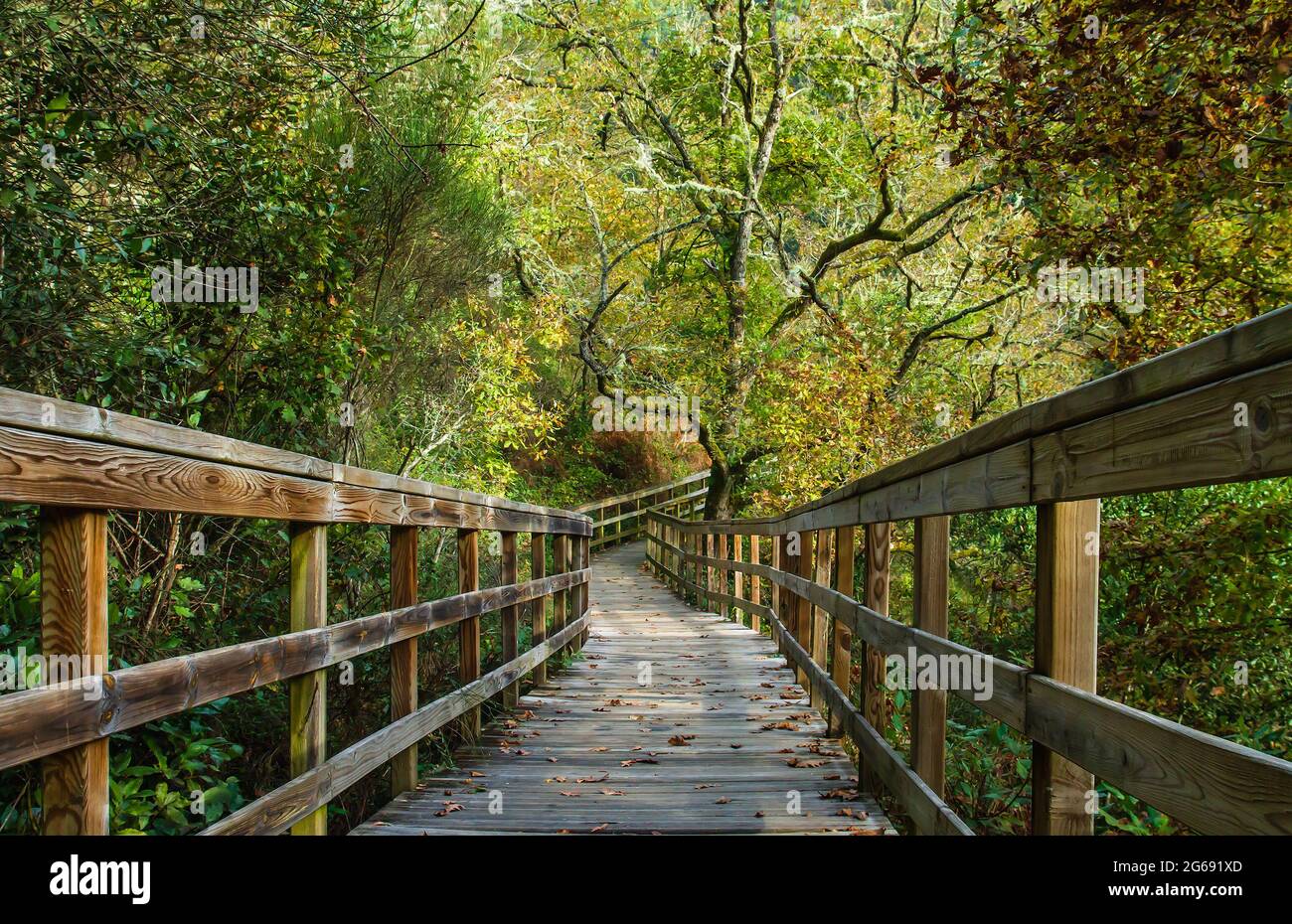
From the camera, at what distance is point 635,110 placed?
18.0 m

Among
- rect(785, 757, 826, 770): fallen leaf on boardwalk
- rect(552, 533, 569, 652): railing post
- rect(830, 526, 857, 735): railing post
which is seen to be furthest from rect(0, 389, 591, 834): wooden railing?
rect(552, 533, 569, 652): railing post

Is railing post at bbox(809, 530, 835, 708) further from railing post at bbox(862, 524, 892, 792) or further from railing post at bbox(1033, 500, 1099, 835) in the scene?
railing post at bbox(1033, 500, 1099, 835)

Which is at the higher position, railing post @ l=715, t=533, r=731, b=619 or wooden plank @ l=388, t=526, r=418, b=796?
wooden plank @ l=388, t=526, r=418, b=796

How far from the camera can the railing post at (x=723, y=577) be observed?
1347 cm

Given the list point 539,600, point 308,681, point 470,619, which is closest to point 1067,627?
point 308,681

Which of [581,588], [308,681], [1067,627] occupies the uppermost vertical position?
[1067,627]

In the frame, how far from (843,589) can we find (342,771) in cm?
283

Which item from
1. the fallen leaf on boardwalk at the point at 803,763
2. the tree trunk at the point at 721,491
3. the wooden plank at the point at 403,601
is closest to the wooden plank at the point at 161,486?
the wooden plank at the point at 403,601

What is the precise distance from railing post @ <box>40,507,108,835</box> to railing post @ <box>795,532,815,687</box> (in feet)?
17.2

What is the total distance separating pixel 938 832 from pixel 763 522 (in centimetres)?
611

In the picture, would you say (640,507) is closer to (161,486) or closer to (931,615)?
(931,615)

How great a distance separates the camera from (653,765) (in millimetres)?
5406

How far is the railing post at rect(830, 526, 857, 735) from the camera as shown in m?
5.25
